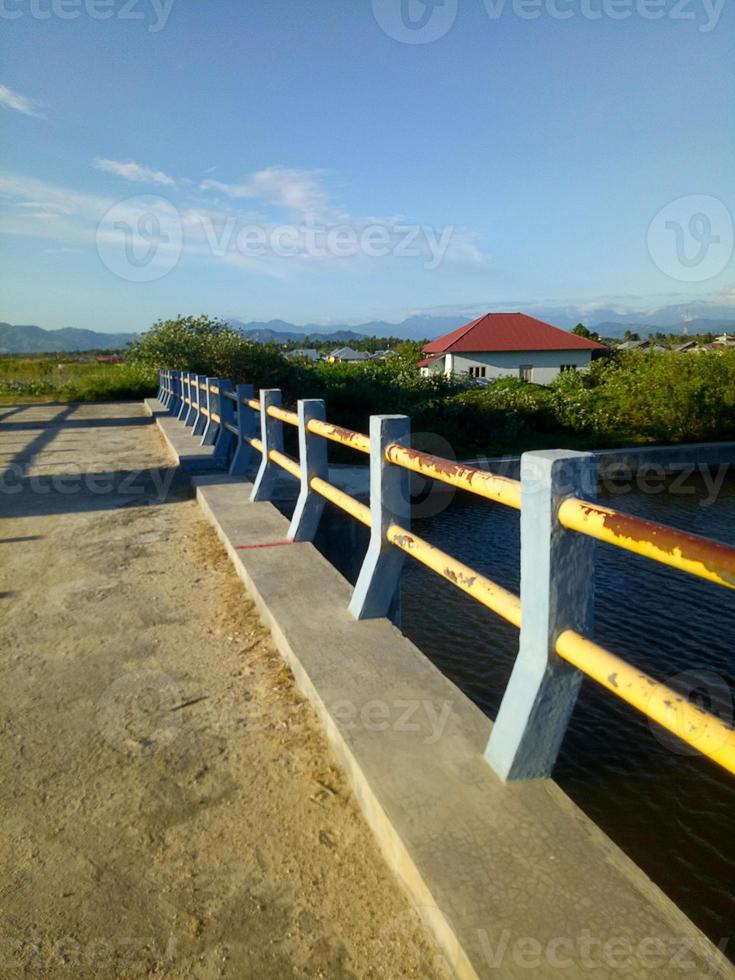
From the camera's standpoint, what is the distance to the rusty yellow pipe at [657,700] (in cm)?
156

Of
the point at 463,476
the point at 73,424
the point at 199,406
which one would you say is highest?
the point at 463,476

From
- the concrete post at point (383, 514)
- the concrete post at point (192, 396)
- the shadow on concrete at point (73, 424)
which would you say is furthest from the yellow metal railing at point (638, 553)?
the shadow on concrete at point (73, 424)

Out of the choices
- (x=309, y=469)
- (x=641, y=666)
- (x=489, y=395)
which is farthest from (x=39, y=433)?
(x=489, y=395)

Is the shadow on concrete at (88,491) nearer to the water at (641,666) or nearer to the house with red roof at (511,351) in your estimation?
the water at (641,666)

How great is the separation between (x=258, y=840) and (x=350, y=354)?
335 ft

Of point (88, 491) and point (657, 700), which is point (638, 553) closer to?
point (657, 700)

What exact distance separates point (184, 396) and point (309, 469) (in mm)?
9597

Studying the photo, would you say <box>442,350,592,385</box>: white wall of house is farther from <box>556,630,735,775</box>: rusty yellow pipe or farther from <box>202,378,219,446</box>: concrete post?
<box>556,630,735,775</box>: rusty yellow pipe

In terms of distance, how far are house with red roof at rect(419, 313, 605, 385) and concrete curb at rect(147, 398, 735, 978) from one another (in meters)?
46.5

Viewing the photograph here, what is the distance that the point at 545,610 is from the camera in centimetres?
215

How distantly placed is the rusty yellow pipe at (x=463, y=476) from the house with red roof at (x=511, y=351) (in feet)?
151

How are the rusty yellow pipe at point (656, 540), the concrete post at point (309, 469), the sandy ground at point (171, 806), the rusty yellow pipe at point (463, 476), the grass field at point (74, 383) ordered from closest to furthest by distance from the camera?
the rusty yellow pipe at point (656, 540) < the sandy ground at point (171, 806) < the rusty yellow pipe at point (463, 476) < the concrete post at point (309, 469) < the grass field at point (74, 383)

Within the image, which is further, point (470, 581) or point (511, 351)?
point (511, 351)

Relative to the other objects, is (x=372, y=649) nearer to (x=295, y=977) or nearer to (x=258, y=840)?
(x=258, y=840)
